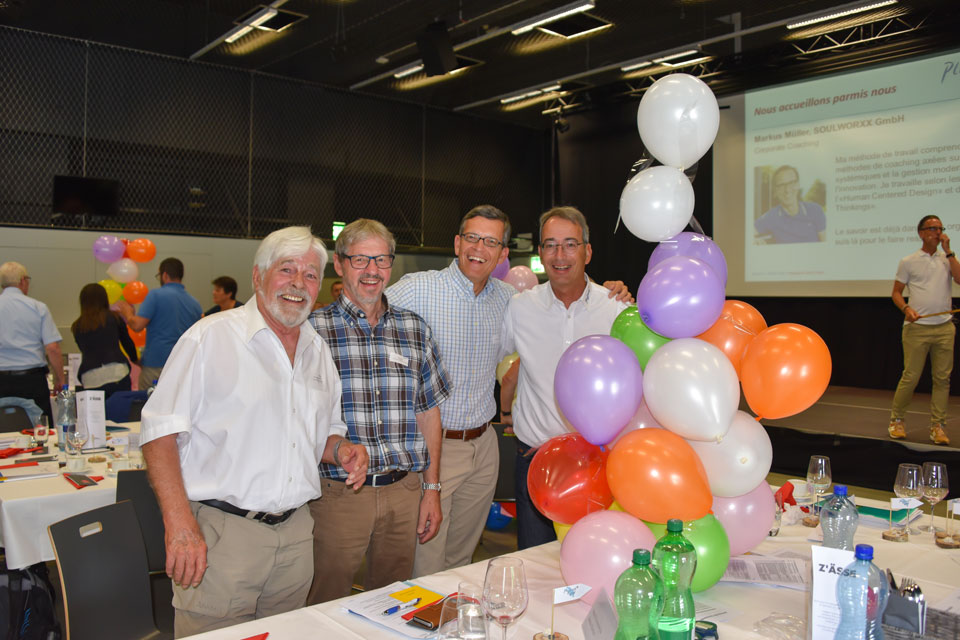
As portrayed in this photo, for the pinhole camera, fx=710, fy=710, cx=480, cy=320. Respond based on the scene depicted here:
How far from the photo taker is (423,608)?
1.68 meters

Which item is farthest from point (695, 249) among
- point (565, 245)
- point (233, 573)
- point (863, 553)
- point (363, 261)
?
point (233, 573)

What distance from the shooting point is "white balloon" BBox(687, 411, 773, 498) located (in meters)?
1.85

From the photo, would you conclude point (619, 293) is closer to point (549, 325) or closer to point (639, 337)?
point (549, 325)

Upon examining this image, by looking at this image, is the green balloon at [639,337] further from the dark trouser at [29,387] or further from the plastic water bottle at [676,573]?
the dark trouser at [29,387]

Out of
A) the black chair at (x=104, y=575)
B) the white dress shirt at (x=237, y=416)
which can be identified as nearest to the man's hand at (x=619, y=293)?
the white dress shirt at (x=237, y=416)

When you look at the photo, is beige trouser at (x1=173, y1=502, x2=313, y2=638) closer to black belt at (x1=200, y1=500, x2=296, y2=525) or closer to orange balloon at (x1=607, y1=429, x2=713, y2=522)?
black belt at (x1=200, y1=500, x2=296, y2=525)

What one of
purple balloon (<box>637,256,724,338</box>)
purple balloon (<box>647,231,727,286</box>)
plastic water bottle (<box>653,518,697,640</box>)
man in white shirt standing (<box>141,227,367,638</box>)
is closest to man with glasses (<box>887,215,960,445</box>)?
purple balloon (<box>647,231,727,286</box>)

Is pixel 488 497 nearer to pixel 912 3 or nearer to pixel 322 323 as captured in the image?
pixel 322 323

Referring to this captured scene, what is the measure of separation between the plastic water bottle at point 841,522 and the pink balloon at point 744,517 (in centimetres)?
20

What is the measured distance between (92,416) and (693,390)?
121 inches

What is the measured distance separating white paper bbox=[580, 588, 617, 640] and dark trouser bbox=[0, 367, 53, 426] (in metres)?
5.38

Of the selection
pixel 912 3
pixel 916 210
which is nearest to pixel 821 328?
pixel 916 210

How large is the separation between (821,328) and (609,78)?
422 centimetres

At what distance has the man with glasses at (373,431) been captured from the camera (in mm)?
2367
